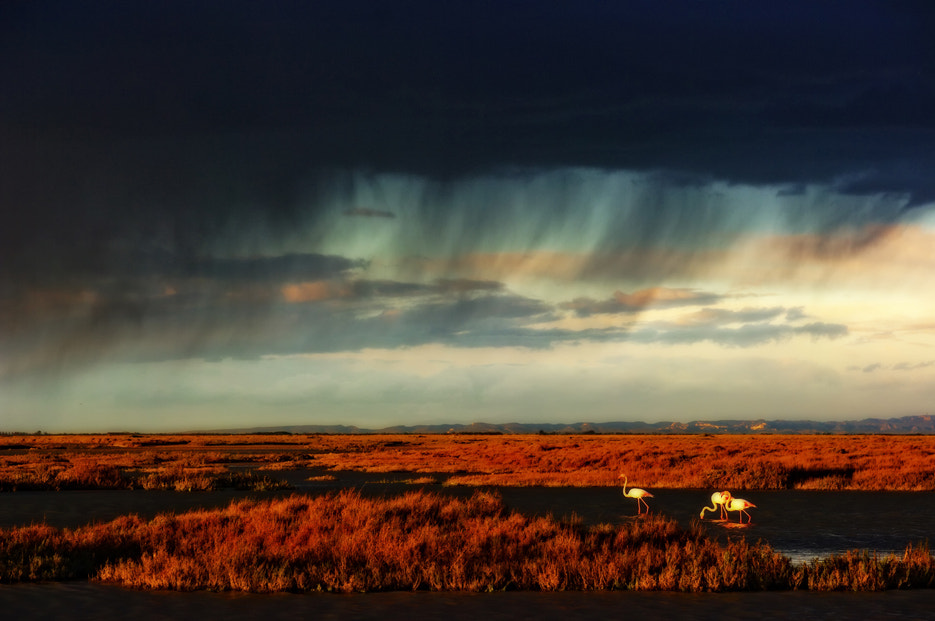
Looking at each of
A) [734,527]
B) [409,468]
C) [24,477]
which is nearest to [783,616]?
[734,527]

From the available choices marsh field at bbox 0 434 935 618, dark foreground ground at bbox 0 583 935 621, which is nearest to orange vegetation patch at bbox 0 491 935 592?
marsh field at bbox 0 434 935 618

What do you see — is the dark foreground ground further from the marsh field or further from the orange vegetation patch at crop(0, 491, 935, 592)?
the orange vegetation patch at crop(0, 491, 935, 592)

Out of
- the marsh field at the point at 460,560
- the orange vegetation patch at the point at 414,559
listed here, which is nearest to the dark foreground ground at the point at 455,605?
the marsh field at the point at 460,560

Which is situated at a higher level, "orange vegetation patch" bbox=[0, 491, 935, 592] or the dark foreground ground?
"orange vegetation patch" bbox=[0, 491, 935, 592]

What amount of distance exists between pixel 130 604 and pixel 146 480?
27325 millimetres

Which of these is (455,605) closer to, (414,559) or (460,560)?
(460,560)

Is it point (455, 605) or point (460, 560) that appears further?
point (460, 560)

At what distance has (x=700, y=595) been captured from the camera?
14.7 m

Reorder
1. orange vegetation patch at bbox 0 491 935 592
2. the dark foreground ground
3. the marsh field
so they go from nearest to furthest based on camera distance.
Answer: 1. the dark foreground ground
2. the marsh field
3. orange vegetation patch at bbox 0 491 935 592

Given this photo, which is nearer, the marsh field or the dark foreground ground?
the dark foreground ground

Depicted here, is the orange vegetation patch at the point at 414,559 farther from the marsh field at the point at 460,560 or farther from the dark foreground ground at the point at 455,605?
the dark foreground ground at the point at 455,605

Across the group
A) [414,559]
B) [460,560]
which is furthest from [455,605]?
[414,559]

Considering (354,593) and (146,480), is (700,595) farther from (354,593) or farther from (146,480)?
(146,480)

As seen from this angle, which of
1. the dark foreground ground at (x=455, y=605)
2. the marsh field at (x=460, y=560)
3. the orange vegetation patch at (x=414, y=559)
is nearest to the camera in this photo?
the dark foreground ground at (x=455, y=605)
